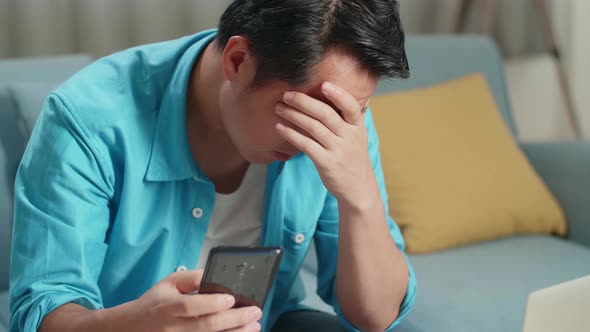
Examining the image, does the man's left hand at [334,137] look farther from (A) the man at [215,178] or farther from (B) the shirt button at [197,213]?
(B) the shirt button at [197,213]

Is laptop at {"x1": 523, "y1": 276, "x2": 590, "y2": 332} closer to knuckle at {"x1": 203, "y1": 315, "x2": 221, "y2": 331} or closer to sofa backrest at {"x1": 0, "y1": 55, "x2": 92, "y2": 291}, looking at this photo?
knuckle at {"x1": 203, "y1": 315, "x2": 221, "y2": 331}

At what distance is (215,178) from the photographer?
3.78ft

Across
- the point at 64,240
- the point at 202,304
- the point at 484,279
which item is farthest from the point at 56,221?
the point at 484,279

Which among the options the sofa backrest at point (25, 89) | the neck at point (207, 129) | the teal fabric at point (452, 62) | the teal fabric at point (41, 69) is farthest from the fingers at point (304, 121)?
the teal fabric at point (452, 62)

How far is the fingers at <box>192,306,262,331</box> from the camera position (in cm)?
80

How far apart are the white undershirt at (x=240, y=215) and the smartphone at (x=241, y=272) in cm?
29

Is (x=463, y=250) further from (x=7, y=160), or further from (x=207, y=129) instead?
(x=7, y=160)

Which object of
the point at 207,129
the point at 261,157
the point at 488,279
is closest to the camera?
the point at 261,157

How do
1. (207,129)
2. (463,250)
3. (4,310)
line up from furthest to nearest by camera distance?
(463,250)
(4,310)
(207,129)

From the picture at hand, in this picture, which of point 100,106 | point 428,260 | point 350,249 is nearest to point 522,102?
point 428,260

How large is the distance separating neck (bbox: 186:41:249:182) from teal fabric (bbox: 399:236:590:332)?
39 centimetres

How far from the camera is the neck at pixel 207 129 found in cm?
109

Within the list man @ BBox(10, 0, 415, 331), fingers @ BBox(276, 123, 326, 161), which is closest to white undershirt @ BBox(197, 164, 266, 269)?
man @ BBox(10, 0, 415, 331)

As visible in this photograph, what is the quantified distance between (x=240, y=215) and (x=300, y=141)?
25cm
